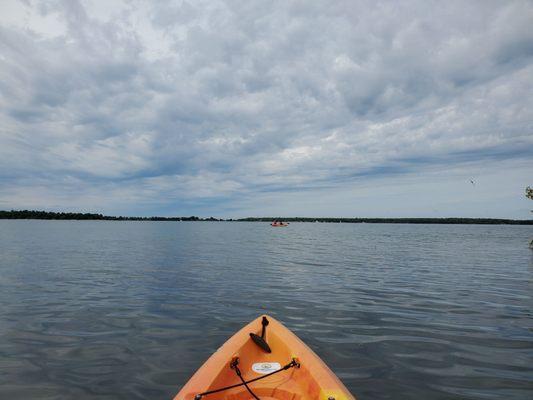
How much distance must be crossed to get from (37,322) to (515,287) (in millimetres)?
19902

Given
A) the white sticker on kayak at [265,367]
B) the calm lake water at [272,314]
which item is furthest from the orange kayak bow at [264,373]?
the calm lake water at [272,314]

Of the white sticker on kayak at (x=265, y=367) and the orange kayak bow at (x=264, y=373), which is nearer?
the orange kayak bow at (x=264, y=373)

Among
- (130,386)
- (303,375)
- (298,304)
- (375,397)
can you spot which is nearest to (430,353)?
(375,397)

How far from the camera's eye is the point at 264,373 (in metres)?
6.23

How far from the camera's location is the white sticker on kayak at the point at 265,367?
20.6ft

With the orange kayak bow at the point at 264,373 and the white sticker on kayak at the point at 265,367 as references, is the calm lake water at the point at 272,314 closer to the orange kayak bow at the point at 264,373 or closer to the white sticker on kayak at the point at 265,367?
the orange kayak bow at the point at 264,373

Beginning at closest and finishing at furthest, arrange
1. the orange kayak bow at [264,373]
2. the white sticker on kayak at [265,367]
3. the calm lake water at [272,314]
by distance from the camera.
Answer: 1. the orange kayak bow at [264,373]
2. the white sticker on kayak at [265,367]
3. the calm lake water at [272,314]

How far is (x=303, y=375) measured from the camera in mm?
5820

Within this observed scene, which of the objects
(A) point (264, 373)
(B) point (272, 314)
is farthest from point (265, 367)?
(B) point (272, 314)

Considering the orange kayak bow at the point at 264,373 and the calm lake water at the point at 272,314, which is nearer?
the orange kayak bow at the point at 264,373

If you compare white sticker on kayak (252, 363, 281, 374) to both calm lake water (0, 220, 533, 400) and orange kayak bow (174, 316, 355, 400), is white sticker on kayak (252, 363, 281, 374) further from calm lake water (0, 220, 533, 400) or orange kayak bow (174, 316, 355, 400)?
calm lake water (0, 220, 533, 400)

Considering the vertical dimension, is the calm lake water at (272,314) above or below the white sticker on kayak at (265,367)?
below

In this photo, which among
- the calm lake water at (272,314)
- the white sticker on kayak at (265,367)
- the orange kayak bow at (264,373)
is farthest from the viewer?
the calm lake water at (272,314)

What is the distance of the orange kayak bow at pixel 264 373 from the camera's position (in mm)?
5156
